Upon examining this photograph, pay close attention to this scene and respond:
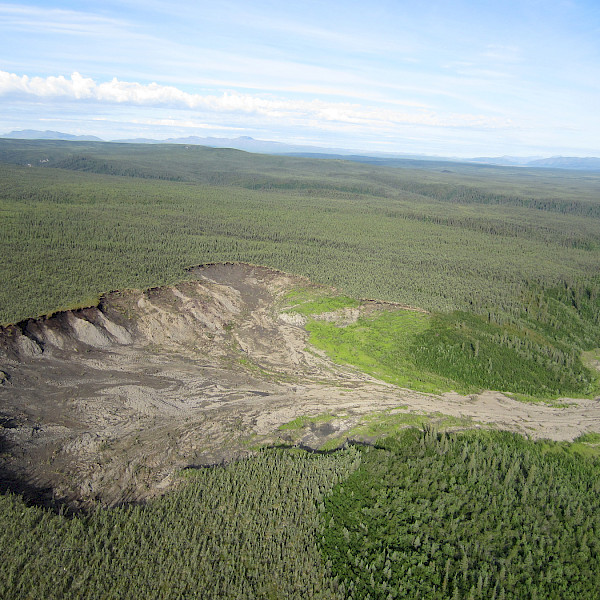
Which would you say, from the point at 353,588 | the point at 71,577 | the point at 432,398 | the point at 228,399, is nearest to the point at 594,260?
the point at 432,398

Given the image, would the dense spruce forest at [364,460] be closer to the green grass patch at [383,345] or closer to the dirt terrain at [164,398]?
the green grass patch at [383,345]

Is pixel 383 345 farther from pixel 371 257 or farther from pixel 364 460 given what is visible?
pixel 371 257

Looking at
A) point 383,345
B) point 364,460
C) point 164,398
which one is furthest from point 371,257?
point 364,460

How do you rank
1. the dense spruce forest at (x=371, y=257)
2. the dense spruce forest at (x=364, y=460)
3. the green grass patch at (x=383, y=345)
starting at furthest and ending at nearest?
1. the dense spruce forest at (x=371, y=257)
2. the green grass patch at (x=383, y=345)
3. the dense spruce forest at (x=364, y=460)

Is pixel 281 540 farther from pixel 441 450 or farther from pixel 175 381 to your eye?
pixel 175 381

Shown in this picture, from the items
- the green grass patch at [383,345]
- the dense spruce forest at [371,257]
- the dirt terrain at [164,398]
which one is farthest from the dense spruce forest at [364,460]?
the dirt terrain at [164,398]

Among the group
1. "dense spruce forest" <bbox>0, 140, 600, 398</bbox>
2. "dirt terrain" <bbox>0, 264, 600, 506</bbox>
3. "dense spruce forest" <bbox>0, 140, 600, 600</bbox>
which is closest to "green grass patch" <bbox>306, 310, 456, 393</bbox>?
"dense spruce forest" <bbox>0, 140, 600, 600</bbox>

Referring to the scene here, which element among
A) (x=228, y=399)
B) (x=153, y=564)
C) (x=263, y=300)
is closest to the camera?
(x=153, y=564)
